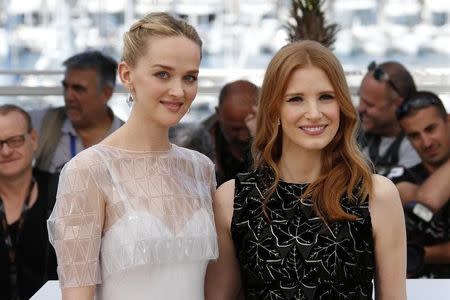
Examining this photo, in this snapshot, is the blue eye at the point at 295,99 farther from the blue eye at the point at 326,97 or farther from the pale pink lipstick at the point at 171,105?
the pale pink lipstick at the point at 171,105

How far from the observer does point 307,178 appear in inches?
84.5

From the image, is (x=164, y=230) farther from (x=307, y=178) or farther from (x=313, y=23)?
(x=313, y=23)

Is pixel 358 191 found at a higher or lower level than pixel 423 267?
higher

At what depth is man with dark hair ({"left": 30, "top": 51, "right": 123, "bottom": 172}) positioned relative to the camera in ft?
16.5

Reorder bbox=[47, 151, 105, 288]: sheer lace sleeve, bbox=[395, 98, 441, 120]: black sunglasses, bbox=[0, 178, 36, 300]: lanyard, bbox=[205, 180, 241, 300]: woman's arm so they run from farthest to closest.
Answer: bbox=[395, 98, 441, 120]: black sunglasses → bbox=[0, 178, 36, 300]: lanyard → bbox=[205, 180, 241, 300]: woman's arm → bbox=[47, 151, 105, 288]: sheer lace sleeve

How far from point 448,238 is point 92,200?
11.4 feet

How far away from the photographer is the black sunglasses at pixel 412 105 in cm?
503

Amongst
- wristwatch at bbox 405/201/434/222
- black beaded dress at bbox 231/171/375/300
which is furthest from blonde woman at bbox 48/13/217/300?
wristwatch at bbox 405/201/434/222

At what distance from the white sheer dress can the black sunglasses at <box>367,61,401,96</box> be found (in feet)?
10.5

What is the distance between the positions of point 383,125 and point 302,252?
10.0ft

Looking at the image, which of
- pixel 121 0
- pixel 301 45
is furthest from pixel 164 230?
pixel 121 0

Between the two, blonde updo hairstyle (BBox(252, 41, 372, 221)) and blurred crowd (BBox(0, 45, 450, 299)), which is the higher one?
blonde updo hairstyle (BBox(252, 41, 372, 221))

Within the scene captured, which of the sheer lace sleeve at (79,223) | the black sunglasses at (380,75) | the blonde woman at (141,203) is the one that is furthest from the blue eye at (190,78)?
the black sunglasses at (380,75)

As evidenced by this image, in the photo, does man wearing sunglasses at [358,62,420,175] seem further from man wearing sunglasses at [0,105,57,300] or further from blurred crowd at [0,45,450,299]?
man wearing sunglasses at [0,105,57,300]
